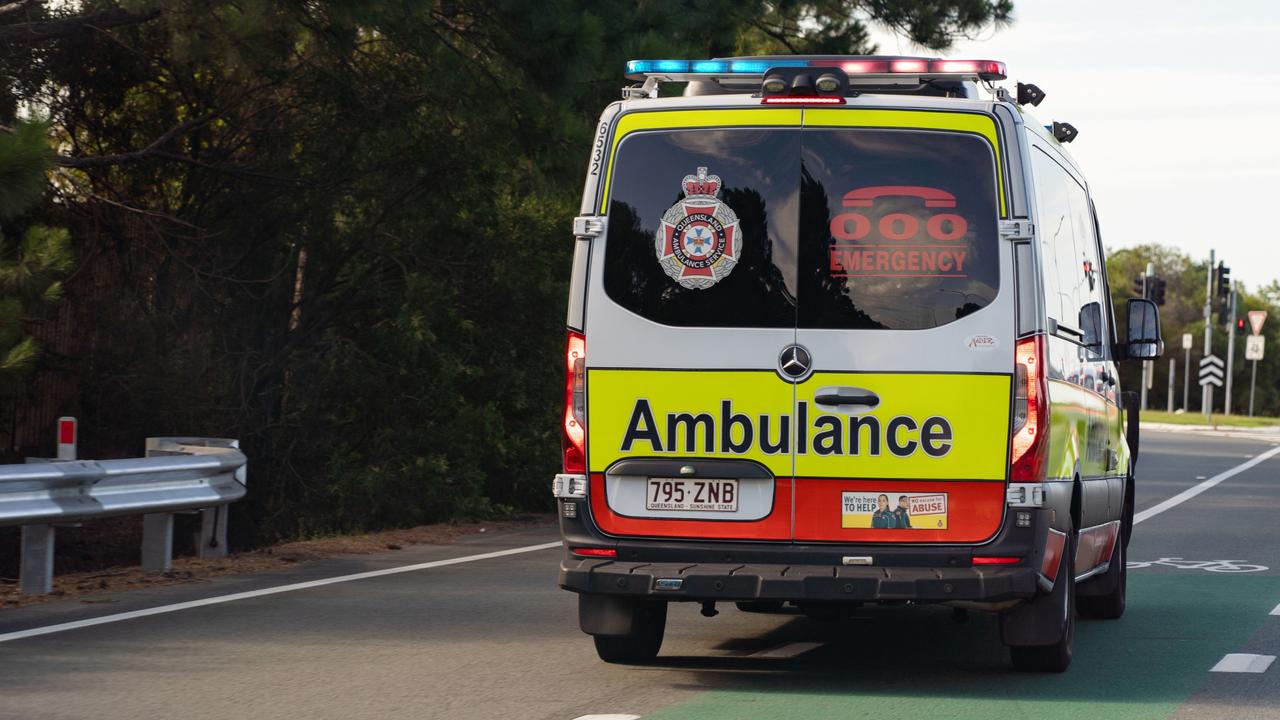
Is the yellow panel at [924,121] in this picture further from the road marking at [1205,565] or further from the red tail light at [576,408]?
the road marking at [1205,565]

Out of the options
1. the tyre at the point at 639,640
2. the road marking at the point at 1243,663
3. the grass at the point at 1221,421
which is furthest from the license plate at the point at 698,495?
the grass at the point at 1221,421

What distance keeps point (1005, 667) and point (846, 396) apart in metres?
1.92

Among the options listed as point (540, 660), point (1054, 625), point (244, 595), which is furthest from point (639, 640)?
point (244, 595)

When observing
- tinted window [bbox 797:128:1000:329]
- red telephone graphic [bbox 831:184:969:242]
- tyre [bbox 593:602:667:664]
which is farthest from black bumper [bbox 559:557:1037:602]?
red telephone graphic [bbox 831:184:969:242]

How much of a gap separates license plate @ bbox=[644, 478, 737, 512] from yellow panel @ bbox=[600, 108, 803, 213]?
4.19 ft

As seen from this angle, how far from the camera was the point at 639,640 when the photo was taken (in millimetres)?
8688

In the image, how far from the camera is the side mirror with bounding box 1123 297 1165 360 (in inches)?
431

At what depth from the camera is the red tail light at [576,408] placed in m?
8.14

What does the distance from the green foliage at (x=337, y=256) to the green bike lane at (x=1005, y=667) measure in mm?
7736

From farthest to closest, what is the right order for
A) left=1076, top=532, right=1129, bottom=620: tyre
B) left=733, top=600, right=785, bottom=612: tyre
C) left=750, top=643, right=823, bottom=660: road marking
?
left=1076, top=532, right=1129, bottom=620: tyre < left=733, top=600, right=785, bottom=612: tyre < left=750, top=643, right=823, bottom=660: road marking

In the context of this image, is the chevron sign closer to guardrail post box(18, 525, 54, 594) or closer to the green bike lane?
the green bike lane

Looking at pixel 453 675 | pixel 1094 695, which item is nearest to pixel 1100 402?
pixel 1094 695

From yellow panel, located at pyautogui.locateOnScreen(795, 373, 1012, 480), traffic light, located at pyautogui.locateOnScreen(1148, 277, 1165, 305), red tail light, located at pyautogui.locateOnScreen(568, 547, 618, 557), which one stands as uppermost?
traffic light, located at pyautogui.locateOnScreen(1148, 277, 1165, 305)

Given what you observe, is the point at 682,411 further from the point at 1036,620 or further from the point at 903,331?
the point at 1036,620
